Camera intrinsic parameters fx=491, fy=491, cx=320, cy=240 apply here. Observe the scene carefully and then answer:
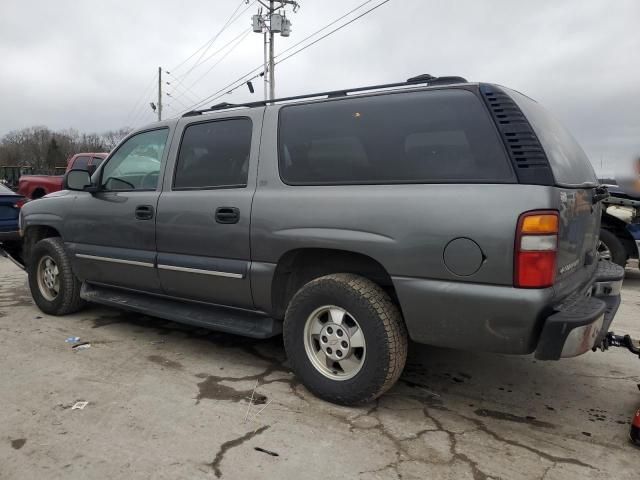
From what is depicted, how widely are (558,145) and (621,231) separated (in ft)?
15.6

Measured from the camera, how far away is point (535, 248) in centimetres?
237

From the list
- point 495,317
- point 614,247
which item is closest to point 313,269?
point 495,317

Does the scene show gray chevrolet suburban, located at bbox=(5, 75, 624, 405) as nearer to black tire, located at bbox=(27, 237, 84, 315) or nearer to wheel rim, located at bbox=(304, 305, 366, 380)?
wheel rim, located at bbox=(304, 305, 366, 380)

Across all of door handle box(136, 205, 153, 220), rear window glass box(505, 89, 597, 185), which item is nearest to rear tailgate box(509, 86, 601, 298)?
rear window glass box(505, 89, 597, 185)

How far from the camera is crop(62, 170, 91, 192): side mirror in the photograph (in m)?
4.39

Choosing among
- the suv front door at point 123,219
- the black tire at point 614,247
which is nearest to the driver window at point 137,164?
the suv front door at point 123,219

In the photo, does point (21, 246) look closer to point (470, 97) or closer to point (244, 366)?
point (244, 366)

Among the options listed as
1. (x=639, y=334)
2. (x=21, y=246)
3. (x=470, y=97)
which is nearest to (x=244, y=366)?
(x=470, y=97)

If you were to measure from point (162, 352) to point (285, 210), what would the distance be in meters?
1.74

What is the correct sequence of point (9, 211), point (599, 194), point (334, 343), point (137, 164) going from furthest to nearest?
point (9, 211)
point (137, 164)
point (599, 194)
point (334, 343)

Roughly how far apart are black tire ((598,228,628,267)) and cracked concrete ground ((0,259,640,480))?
313 cm

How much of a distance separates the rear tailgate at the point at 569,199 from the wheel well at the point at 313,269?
958 mm

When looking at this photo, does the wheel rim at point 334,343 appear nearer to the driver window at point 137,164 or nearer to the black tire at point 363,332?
the black tire at point 363,332

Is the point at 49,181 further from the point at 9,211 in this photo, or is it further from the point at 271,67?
the point at 271,67
